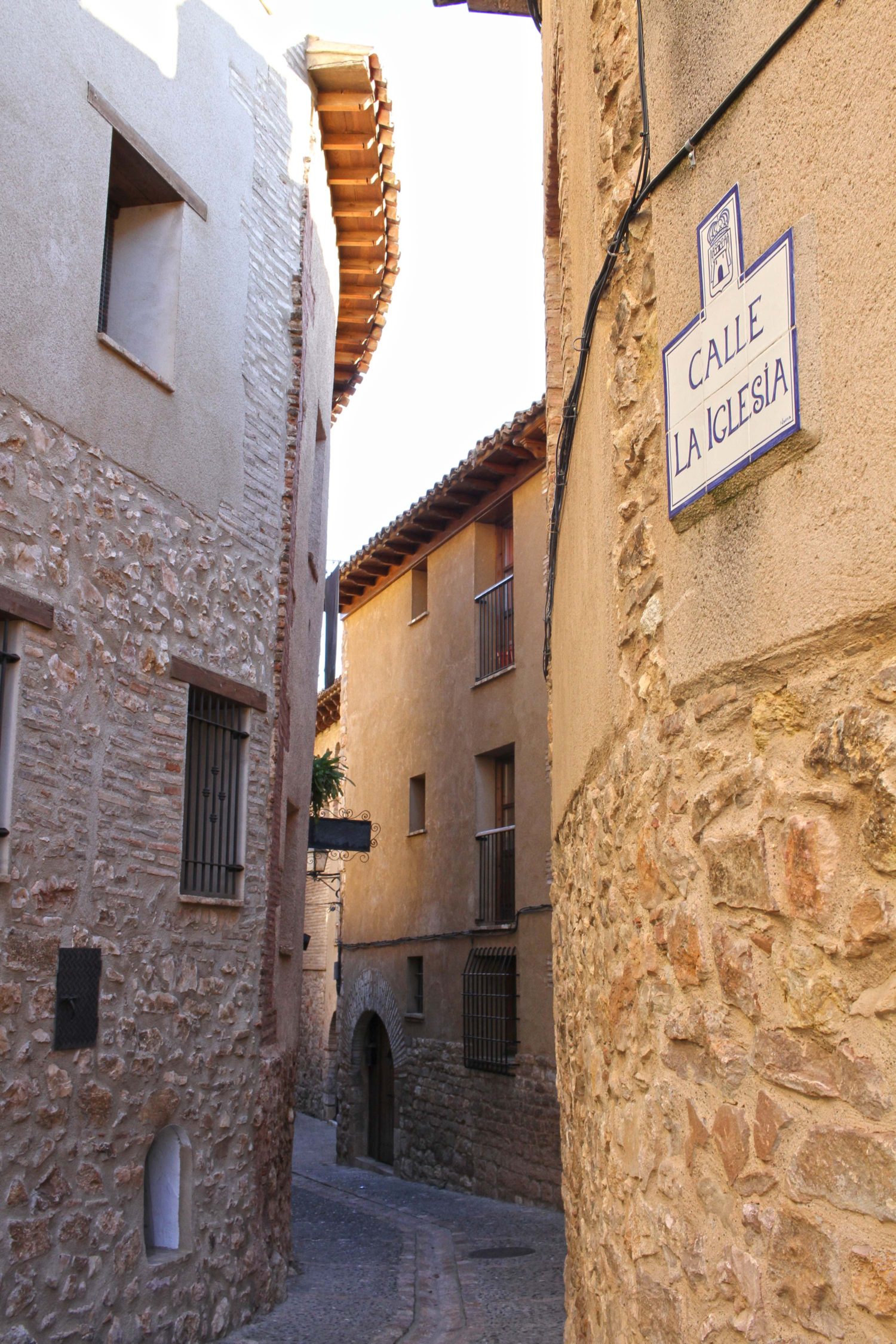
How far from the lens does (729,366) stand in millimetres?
2535

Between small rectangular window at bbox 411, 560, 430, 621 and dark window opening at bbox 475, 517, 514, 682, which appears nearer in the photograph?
dark window opening at bbox 475, 517, 514, 682

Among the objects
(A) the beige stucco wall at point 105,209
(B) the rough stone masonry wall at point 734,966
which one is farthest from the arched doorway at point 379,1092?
(B) the rough stone masonry wall at point 734,966

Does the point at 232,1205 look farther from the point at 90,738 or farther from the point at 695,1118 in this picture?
the point at 695,1118

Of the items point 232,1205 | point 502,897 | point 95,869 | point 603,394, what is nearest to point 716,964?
point 603,394

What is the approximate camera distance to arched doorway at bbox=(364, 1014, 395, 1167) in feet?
56.0

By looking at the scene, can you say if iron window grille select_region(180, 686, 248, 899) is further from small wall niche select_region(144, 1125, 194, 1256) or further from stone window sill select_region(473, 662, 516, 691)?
stone window sill select_region(473, 662, 516, 691)

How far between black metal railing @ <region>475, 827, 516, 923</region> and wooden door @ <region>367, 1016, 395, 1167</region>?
134 inches

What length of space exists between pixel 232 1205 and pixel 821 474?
678cm

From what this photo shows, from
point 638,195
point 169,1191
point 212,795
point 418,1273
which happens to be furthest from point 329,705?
point 638,195

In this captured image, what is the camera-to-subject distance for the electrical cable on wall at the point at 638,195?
251 centimetres

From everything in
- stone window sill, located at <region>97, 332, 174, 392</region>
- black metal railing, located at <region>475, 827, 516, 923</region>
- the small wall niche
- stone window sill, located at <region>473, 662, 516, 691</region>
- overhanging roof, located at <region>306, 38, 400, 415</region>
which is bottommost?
the small wall niche

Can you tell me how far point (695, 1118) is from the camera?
8.42ft

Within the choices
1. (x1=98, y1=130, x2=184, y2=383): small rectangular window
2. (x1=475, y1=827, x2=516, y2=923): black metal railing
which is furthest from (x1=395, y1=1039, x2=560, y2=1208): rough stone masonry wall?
(x1=98, y1=130, x2=184, y2=383): small rectangular window

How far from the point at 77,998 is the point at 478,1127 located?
8.32 m
